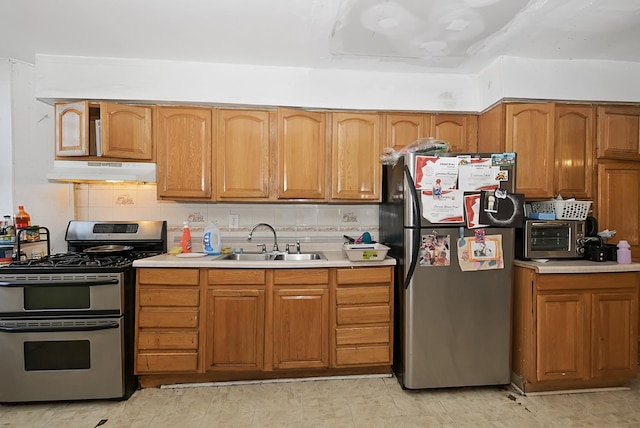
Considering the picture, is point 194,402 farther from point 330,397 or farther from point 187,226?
point 187,226

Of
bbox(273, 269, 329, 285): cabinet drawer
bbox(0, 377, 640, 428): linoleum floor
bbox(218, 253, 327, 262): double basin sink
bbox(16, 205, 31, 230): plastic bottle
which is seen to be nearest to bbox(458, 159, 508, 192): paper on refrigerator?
bbox(273, 269, 329, 285): cabinet drawer

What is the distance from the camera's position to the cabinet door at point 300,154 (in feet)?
8.44

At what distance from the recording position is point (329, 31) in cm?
204

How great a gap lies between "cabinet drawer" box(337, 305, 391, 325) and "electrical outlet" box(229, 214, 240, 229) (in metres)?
1.20

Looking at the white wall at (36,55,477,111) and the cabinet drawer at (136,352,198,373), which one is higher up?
the white wall at (36,55,477,111)

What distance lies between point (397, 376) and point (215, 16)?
269 centimetres

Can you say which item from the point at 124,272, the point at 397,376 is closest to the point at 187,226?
the point at 124,272

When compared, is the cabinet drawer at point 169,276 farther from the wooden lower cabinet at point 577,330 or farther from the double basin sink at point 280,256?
the wooden lower cabinet at point 577,330

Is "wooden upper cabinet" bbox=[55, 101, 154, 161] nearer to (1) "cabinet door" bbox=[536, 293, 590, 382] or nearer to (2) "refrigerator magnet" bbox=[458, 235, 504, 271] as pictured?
(2) "refrigerator magnet" bbox=[458, 235, 504, 271]

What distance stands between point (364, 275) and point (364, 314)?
28 cm

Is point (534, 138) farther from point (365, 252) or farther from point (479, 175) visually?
point (365, 252)

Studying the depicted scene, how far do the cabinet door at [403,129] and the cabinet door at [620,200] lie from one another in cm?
142

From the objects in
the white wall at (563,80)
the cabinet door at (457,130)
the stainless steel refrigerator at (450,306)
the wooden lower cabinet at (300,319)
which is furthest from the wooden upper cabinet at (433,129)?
the wooden lower cabinet at (300,319)

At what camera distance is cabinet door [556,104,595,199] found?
2477mm
